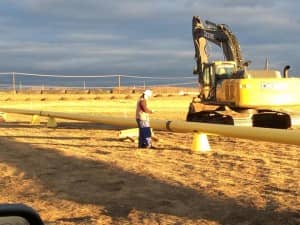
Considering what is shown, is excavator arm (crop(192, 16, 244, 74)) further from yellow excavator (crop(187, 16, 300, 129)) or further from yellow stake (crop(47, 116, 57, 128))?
yellow stake (crop(47, 116, 57, 128))

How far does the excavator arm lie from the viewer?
23.2 meters

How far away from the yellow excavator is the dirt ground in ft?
12.5

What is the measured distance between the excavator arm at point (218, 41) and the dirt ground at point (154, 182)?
22.0ft

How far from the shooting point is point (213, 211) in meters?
7.77

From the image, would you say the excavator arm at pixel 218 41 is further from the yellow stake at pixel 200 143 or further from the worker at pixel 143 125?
the yellow stake at pixel 200 143

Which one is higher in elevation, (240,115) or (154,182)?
(240,115)

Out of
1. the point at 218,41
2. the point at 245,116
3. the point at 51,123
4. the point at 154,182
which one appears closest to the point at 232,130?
the point at 154,182

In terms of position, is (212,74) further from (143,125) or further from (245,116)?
(143,125)

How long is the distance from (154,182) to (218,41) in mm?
14359

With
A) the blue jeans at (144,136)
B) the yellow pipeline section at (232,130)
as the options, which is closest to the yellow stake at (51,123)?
the yellow pipeline section at (232,130)

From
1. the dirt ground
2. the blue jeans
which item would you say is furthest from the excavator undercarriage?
the blue jeans

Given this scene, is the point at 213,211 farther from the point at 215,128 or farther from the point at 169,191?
the point at 215,128

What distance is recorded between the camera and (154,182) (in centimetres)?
1009

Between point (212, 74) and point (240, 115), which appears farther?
point (212, 74)
